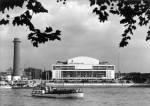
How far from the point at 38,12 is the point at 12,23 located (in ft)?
1.38

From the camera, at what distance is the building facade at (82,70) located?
590ft

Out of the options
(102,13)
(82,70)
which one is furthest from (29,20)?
(82,70)

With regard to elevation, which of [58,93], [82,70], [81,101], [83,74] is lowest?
[81,101]

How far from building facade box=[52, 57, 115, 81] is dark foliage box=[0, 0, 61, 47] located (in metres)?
172

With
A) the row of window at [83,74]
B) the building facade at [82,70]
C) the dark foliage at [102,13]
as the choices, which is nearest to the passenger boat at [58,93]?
the dark foliage at [102,13]

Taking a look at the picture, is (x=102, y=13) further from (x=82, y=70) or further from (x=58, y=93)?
(x=82, y=70)

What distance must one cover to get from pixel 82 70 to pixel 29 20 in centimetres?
17284

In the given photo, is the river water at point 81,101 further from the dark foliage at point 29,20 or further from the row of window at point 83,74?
the row of window at point 83,74

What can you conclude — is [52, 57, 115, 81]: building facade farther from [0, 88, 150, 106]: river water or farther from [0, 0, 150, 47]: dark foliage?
[0, 0, 150, 47]: dark foliage

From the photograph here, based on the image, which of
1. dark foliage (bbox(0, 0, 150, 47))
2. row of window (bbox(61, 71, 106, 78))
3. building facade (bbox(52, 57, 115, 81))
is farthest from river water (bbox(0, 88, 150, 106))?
row of window (bbox(61, 71, 106, 78))

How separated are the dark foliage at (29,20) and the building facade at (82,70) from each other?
6769 inches

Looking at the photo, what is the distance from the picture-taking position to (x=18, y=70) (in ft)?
567

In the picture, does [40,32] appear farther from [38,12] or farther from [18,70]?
[18,70]

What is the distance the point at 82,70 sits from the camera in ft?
590
